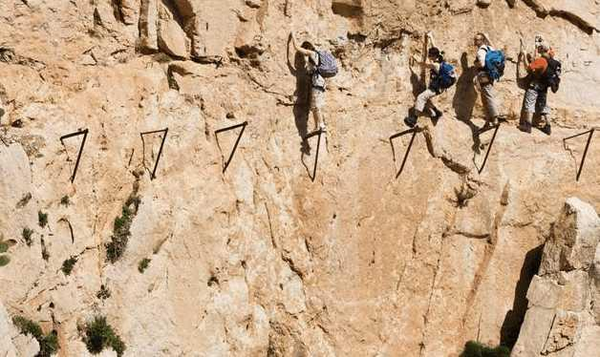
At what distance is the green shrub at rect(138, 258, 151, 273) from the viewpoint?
21.5 m

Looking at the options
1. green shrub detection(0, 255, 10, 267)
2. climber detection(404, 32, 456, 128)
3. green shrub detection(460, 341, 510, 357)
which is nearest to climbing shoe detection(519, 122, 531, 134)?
climber detection(404, 32, 456, 128)

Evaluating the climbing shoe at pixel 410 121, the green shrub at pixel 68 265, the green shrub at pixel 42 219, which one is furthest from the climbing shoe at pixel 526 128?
the green shrub at pixel 42 219

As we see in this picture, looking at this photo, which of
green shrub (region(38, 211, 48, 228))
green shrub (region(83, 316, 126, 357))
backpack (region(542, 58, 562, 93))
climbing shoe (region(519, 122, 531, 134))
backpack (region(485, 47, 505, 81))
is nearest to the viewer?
green shrub (region(38, 211, 48, 228))

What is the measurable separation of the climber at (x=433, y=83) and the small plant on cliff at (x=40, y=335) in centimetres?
918

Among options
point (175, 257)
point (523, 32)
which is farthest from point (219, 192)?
point (523, 32)

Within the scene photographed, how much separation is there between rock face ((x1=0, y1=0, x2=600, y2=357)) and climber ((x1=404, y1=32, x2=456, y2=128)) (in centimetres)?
30

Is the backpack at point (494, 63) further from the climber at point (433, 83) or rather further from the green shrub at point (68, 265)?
the green shrub at point (68, 265)

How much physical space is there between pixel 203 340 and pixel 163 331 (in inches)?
36.3

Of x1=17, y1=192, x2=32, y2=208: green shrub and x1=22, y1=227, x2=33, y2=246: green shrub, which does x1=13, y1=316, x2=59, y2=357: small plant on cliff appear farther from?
x1=17, y1=192, x2=32, y2=208: green shrub

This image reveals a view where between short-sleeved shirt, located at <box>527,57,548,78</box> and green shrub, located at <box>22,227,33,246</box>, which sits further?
short-sleeved shirt, located at <box>527,57,548,78</box>

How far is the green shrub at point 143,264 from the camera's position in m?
21.5

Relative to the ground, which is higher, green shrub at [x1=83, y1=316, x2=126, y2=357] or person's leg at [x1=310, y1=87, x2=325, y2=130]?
person's leg at [x1=310, y1=87, x2=325, y2=130]

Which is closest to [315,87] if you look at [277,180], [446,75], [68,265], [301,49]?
[301,49]

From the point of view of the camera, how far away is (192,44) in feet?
75.8
